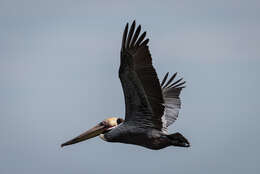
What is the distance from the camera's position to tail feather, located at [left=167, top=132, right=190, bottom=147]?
1755 centimetres

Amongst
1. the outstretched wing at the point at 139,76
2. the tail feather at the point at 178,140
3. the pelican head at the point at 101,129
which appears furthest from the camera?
the pelican head at the point at 101,129

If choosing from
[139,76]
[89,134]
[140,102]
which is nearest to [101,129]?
[89,134]

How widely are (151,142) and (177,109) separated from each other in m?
2.62

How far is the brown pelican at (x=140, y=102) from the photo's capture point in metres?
17.2

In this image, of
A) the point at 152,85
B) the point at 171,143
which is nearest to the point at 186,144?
the point at 171,143

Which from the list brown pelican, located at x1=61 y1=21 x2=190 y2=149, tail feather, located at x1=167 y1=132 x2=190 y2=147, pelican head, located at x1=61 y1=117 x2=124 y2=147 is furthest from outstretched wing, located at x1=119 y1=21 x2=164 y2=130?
pelican head, located at x1=61 y1=117 x2=124 y2=147

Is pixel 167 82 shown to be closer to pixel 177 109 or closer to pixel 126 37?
pixel 177 109

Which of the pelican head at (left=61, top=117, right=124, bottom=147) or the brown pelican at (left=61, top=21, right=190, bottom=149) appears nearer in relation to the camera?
the brown pelican at (left=61, top=21, right=190, bottom=149)

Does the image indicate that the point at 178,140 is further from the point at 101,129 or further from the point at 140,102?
the point at 101,129

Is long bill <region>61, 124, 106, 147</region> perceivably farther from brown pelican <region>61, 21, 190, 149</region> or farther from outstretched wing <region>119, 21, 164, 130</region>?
outstretched wing <region>119, 21, 164, 130</region>

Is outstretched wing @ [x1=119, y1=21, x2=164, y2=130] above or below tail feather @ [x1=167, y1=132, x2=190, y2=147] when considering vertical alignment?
above

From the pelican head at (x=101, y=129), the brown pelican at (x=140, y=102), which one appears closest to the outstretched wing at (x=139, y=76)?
the brown pelican at (x=140, y=102)

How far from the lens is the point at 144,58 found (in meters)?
17.1

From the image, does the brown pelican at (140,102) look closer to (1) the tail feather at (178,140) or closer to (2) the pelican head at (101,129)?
(1) the tail feather at (178,140)
